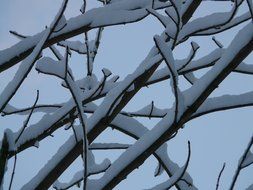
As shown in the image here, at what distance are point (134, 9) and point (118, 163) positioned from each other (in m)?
0.74

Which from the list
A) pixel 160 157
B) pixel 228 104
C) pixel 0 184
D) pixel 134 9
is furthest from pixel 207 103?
pixel 0 184

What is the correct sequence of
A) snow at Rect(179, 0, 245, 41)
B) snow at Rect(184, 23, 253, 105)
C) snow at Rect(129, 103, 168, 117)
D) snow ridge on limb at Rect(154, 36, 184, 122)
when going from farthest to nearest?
snow at Rect(129, 103, 168, 117), snow at Rect(179, 0, 245, 41), snow at Rect(184, 23, 253, 105), snow ridge on limb at Rect(154, 36, 184, 122)

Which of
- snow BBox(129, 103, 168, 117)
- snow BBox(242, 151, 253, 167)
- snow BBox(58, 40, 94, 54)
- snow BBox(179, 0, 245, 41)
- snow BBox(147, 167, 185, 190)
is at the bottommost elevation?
snow BBox(147, 167, 185, 190)

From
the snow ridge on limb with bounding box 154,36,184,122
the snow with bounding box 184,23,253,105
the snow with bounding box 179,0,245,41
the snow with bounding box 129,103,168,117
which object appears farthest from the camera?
the snow with bounding box 129,103,168,117

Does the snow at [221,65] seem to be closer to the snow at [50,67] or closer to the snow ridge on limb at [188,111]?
the snow ridge on limb at [188,111]

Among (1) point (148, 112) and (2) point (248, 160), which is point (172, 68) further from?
(1) point (148, 112)

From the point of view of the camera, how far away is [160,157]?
185 cm

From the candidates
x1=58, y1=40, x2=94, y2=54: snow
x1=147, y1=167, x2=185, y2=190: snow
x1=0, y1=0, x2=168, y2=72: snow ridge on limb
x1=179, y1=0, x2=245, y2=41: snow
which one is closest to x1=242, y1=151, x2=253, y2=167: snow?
x1=147, y1=167, x2=185, y2=190: snow

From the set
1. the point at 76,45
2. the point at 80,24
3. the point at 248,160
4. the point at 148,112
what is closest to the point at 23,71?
the point at 80,24

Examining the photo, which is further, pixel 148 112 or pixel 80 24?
pixel 148 112

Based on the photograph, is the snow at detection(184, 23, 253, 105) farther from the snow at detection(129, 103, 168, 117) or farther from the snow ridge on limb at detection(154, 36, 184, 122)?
the snow at detection(129, 103, 168, 117)

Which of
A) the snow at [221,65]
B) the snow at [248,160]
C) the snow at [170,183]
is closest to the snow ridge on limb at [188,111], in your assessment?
the snow at [221,65]

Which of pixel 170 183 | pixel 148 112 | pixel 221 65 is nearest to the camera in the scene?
pixel 221 65

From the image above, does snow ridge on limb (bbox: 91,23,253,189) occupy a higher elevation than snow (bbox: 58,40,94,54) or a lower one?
lower
